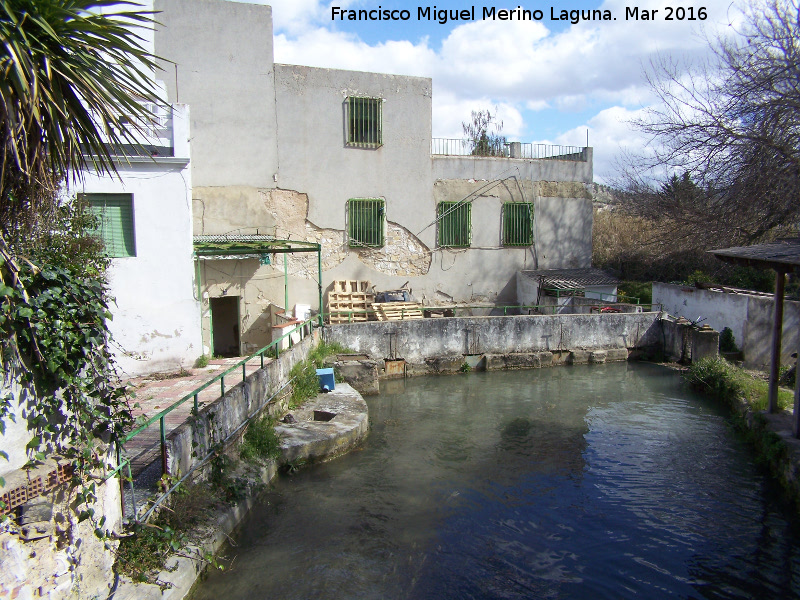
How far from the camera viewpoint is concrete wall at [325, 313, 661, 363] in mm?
16047

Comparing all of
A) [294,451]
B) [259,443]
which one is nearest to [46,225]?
[259,443]

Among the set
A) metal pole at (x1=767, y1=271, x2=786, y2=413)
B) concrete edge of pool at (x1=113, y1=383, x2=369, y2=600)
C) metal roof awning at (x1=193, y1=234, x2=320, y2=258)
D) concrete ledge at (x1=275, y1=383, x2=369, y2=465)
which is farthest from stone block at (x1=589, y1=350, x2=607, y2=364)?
metal roof awning at (x1=193, y1=234, x2=320, y2=258)

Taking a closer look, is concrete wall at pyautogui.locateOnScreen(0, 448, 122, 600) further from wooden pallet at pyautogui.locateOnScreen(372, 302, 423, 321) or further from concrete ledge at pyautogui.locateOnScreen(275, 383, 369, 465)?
wooden pallet at pyautogui.locateOnScreen(372, 302, 423, 321)

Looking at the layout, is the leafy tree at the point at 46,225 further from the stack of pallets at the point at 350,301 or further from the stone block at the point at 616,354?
the stone block at the point at 616,354

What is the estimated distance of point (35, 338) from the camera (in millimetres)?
4109

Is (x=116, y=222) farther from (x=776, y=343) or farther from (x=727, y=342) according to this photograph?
(x=727, y=342)

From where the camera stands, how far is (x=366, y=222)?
19.4m

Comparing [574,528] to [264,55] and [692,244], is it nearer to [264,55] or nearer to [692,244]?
[692,244]

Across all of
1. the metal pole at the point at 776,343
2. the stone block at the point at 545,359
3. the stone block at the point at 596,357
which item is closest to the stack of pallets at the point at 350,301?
the stone block at the point at 545,359

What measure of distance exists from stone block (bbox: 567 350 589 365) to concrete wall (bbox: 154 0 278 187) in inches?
417

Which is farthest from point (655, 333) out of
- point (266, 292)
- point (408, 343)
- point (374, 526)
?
point (374, 526)

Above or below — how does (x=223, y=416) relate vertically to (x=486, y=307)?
below

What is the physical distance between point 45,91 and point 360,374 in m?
10.7

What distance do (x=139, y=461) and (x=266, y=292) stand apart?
1127 centimetres
